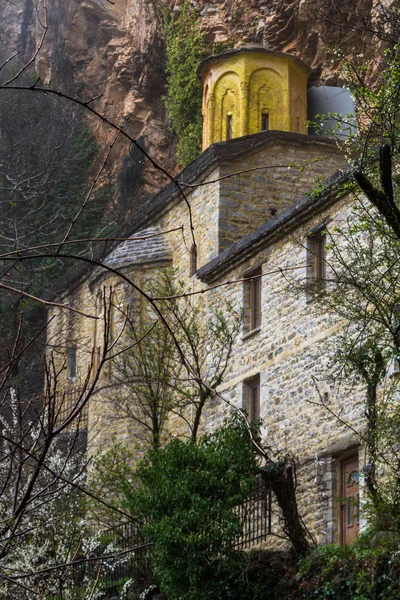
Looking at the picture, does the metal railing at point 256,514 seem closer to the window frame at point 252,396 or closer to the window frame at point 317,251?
the window frame at point 252,396

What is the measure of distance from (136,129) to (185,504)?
23.4 meters

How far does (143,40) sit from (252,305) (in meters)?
18.9

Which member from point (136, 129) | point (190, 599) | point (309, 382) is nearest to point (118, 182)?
point (136, 129)

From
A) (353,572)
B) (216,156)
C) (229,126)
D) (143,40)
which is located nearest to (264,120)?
(229,126)

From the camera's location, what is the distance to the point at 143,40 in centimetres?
3900

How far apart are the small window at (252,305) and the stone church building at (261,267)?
24 mm

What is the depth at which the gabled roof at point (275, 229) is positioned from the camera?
19.9m

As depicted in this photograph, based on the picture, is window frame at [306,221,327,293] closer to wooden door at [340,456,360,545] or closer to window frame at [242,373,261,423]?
window frame at [242,373,261,423]

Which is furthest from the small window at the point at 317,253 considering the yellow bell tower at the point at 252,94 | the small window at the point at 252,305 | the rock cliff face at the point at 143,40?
the yellow bell tower at the point at 252,94

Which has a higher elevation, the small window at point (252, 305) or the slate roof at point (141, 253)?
the slate roof at point (141, 253)

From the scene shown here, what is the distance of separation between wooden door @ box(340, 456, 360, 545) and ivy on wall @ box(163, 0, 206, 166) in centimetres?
1665

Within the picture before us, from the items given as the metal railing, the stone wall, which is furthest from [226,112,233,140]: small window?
the metal railing

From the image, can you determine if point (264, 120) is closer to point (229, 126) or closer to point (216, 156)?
point (229, 126)

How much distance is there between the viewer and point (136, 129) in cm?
3919
